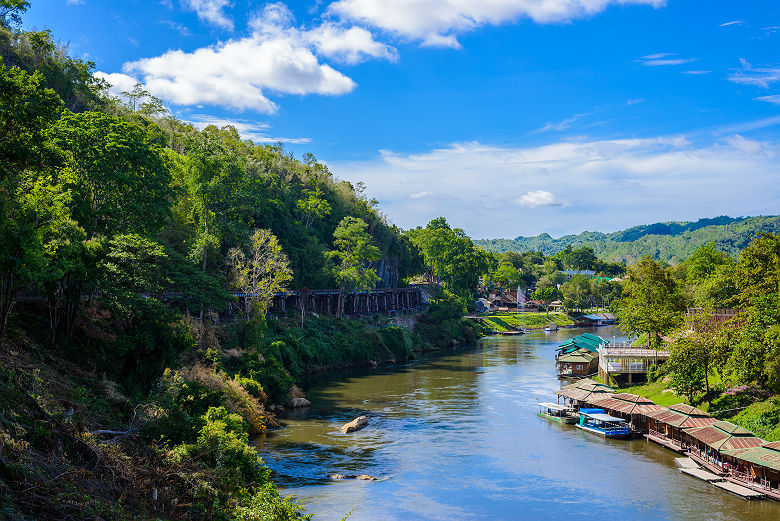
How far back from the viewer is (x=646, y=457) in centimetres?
3972

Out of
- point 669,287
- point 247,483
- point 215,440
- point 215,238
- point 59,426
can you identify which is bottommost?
point 247,483

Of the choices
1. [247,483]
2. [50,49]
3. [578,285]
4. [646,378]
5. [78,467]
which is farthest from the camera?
[578,285]

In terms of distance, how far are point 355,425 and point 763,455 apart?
88.3 ft

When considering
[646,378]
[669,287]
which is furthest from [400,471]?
[669,287]

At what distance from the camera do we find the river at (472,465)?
99.7ft

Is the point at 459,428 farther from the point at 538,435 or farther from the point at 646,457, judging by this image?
the point at 646,457

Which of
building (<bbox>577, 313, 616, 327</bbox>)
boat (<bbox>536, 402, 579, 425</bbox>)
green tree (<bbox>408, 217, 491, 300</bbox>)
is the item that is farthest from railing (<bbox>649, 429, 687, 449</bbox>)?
building (<bbox>577, 313, 616, 327</bbox>)

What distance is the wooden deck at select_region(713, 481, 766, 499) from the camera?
31406mm

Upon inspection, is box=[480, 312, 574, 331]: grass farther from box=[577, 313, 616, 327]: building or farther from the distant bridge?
the distant bridge

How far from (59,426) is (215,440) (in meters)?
6.77

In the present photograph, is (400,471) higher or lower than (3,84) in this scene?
lower

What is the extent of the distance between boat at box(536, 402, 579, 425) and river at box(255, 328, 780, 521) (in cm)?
98

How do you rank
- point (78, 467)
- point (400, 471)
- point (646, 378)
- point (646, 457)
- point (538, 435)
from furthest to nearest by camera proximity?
point (646, 378) < point (538, 435) < point (646, 457) < point (400, 471) < point (78, 467)

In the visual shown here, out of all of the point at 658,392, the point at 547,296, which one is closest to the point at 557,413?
the point at 658,392
